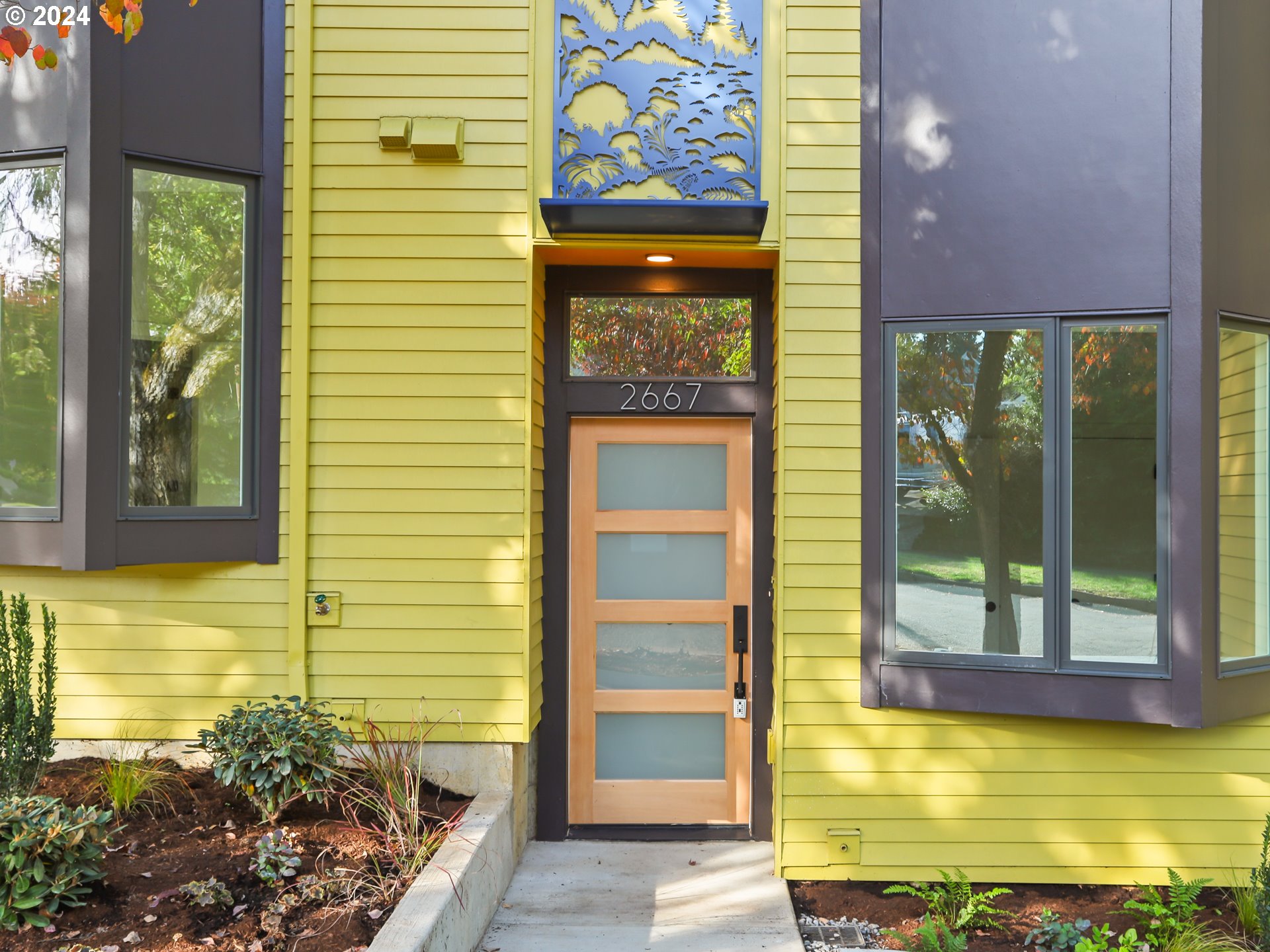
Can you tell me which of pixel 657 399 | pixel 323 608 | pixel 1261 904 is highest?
pixel 657 399

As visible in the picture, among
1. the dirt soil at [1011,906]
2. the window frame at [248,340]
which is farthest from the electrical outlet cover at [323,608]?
the dirt soil at [1011,906]

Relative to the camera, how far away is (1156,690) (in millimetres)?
3895

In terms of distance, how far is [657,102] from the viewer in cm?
427

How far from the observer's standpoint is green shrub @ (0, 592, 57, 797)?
3252 mm

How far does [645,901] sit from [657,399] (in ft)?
7.99

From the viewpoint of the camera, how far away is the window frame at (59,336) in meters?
3.83

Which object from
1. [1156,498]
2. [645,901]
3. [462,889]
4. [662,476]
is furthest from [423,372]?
[1156,498]

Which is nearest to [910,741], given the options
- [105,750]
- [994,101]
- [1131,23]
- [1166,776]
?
[1166,776]

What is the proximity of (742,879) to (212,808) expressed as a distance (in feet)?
7.90

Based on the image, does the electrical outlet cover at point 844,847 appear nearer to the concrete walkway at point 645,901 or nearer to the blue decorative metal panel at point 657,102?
the concrete walkway at point 645,901

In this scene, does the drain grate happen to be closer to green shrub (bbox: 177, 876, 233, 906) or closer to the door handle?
the door handle

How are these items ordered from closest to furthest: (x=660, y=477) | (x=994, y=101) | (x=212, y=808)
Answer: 1. (x=212, y=808)
2. (x=994, y=101)
3. (x=660, y=477)

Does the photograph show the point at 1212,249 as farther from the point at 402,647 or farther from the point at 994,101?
the point at 402,647

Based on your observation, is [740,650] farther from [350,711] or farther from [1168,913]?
[1168,913]
